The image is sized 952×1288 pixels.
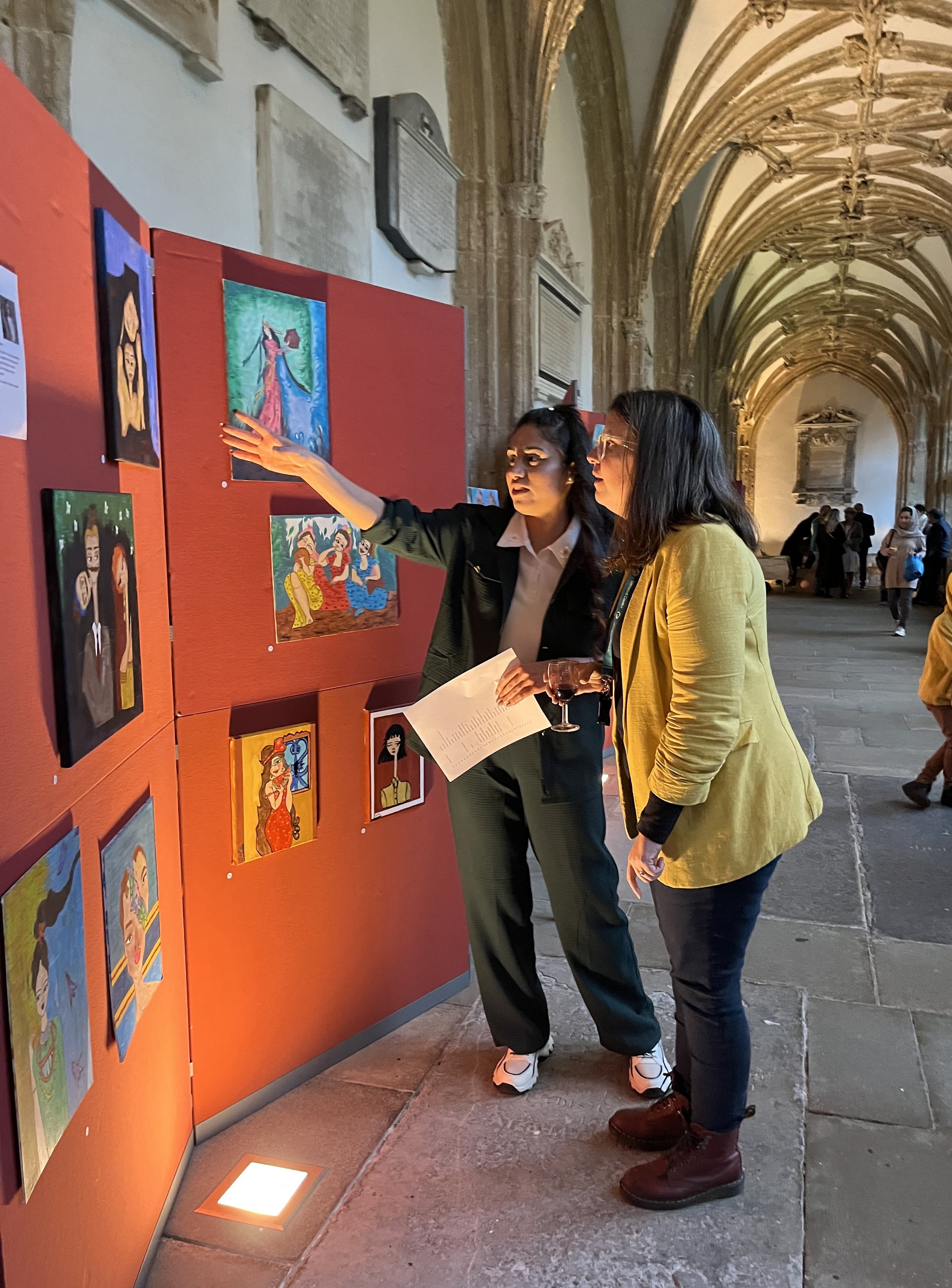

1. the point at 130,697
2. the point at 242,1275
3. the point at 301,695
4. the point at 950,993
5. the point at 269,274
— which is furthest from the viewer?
the point at 950,993

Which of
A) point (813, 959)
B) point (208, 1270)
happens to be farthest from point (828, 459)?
point (208, 1270)

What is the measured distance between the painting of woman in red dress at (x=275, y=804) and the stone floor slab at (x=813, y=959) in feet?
5.56

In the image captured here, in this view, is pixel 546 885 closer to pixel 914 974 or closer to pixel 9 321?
pixel 914 974

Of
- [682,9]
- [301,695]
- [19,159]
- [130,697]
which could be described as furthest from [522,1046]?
[682,9]

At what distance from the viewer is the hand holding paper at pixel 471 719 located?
2.24 meters

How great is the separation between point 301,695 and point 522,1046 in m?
1.07

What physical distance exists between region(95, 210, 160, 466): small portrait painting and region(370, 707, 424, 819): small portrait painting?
0.97 m

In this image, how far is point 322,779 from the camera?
2.51m

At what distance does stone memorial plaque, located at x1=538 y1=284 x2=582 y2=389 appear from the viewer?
A: 859 cm

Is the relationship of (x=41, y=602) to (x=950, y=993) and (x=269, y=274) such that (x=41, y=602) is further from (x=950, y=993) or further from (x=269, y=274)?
(x=950, y=993)

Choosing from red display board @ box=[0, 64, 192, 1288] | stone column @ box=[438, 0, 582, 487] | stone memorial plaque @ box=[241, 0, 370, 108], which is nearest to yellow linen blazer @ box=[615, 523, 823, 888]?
red display board @ box=[0, 64, 192, 1288]

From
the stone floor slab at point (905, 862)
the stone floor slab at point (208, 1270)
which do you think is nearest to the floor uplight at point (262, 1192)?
the stone floor slab at point (208, 1270)

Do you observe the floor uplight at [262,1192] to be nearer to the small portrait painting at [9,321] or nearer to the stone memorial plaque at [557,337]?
the small portrait painting at [9,321]

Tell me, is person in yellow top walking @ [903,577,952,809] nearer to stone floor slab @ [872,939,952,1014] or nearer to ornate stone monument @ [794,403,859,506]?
stone floor slab @ [872,939,952,1014]
